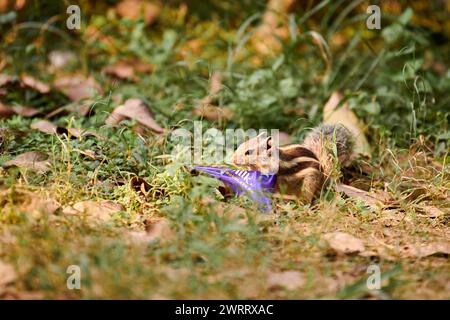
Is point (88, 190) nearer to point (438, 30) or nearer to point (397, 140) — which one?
point (397, 140)

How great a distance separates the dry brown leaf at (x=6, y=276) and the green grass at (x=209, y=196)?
0.6 inches

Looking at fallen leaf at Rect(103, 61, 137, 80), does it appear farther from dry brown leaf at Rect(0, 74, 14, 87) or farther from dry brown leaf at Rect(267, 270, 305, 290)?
dry brown leaf at Rect(267, 270, 305, 290)

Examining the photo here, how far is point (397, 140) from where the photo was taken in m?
3.62

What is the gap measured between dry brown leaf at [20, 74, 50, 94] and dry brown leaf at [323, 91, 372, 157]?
5.22 feet

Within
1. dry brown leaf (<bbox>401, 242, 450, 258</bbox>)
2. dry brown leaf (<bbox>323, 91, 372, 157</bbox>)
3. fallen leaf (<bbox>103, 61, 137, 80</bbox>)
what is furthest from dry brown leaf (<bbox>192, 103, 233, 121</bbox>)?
dry brown leaf (<bbox>401, 242, 450, 258</bbox>)

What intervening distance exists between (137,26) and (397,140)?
1951 millimetres

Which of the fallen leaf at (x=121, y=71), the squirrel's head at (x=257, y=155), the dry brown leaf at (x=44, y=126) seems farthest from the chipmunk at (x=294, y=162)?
the fallen leaf at (x=121, y=71)

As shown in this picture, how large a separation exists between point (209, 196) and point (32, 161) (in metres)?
0.80

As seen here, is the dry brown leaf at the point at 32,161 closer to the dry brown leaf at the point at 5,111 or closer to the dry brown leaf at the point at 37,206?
the dry brown leaf at the point at 37,206

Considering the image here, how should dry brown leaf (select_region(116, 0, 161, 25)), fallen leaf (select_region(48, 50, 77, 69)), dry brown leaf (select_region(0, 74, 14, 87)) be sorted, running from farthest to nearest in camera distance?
dry brown leaf (select_region(116, 0, 161, 25)) → fallen leaf (select_region(48, 50, 77, 69)) → dry brown leaf (select_region(0, 74, 14, 87))

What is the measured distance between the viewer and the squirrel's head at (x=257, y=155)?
9.30 ft

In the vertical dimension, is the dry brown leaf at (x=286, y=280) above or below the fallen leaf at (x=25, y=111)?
below

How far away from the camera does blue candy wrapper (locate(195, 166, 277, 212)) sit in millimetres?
2738
